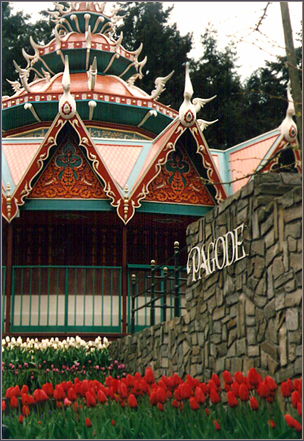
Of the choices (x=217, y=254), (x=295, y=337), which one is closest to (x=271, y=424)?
(x=295, y=337)

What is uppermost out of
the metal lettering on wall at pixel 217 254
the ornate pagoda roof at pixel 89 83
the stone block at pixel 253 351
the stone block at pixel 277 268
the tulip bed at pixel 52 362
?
the ornate pagoda roof at pixel 89 83

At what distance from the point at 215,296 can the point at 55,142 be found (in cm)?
700

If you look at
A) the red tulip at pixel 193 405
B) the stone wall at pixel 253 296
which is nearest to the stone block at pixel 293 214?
the stone wall at pixel 253 296

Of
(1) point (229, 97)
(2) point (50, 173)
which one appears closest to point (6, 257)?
(2) point (50, 173)

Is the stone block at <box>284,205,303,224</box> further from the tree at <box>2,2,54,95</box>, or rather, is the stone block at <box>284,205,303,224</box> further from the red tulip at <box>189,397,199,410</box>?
the tree at <box>2,2,54,95</box>

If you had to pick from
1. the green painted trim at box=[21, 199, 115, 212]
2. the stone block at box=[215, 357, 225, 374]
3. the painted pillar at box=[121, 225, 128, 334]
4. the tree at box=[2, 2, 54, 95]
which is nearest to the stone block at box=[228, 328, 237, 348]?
the stone block at box=[215, 357, 225, 374]

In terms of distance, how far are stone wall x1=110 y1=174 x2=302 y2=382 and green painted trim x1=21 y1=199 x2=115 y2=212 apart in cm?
531

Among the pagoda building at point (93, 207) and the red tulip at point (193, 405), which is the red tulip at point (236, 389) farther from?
the pagoda building at point (93, 207)

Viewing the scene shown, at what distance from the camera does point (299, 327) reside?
5992 millimetres

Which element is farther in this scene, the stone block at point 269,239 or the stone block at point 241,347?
the stone block at point 241,347

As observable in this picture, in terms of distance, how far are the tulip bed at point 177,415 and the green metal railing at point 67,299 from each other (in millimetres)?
6855

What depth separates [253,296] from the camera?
23.0 ft

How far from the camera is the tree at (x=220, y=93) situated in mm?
28812

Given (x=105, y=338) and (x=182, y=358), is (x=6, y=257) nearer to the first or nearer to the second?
(x=105, y=338)
